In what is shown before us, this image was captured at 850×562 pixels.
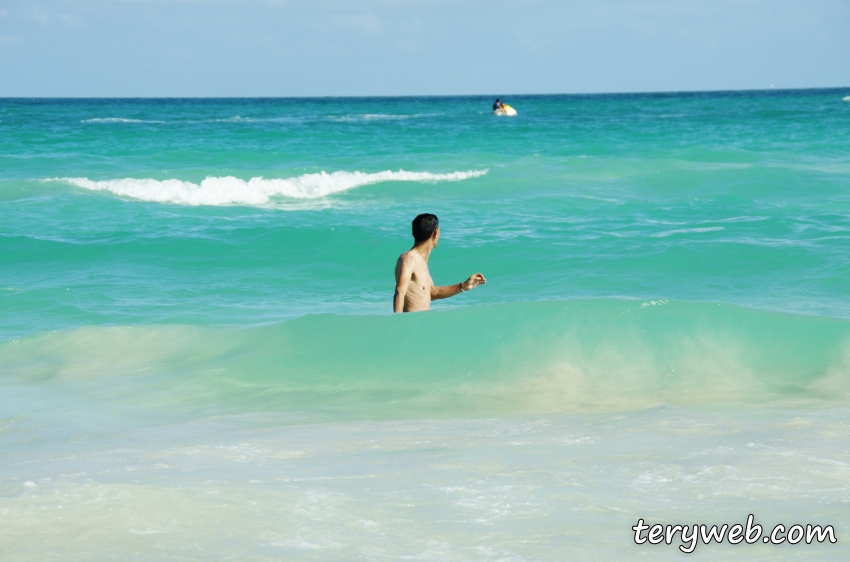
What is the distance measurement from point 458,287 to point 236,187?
529 inches

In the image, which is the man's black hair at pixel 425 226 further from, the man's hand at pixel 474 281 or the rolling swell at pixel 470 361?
the rolling swell at pixel 470 361

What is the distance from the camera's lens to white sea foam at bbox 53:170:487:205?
18.7 metres

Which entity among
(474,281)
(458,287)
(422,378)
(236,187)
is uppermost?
(474,281)

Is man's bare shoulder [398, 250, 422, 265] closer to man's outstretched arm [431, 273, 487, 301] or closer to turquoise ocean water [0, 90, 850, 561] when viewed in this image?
man's outstretched arm [431, 273, 487, 301]

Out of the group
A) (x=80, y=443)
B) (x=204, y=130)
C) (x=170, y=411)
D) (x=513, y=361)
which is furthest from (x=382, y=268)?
(x=204, y=130)

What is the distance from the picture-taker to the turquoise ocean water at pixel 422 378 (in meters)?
3.58

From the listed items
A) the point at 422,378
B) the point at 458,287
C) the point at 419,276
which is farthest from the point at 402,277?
the point at 422,378

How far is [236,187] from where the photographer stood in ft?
63.1

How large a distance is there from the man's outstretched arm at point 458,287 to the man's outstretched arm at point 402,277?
0.24 m

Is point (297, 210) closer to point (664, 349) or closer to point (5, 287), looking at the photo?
point (5, 287)

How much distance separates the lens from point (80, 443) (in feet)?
16.1

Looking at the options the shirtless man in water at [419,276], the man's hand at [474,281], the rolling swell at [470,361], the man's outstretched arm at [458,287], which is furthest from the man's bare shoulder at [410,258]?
the rolling swell at [470,361]

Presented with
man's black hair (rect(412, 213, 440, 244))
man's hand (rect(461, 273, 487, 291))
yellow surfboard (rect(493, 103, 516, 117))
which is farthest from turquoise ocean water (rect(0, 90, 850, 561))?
yellow surfboard (rect(493, 103, 516, 117))

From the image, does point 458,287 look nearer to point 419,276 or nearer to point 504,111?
point 419,276
